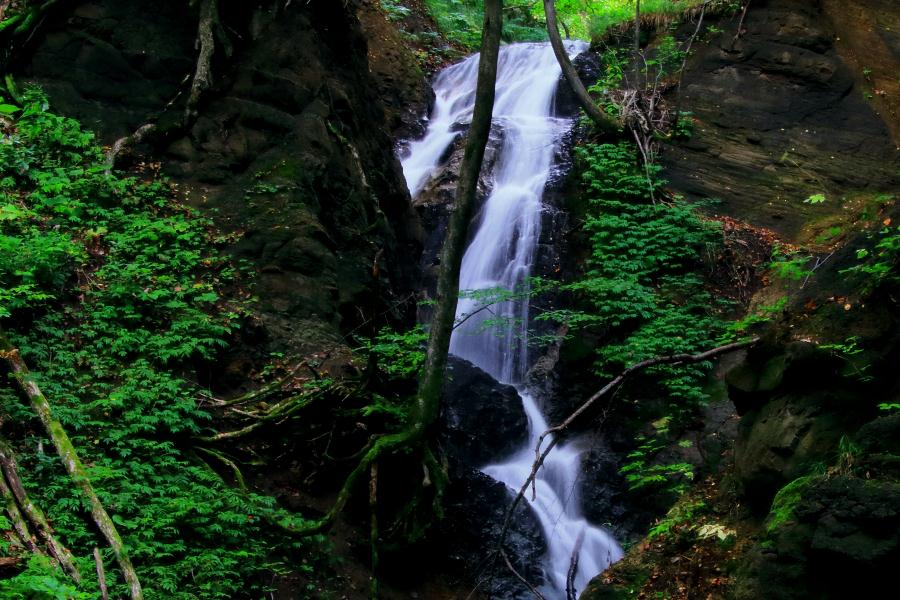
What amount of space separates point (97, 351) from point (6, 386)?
1.00 metres

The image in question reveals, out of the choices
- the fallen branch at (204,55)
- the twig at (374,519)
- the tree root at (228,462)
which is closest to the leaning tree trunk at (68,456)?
the tree root at (228,462)

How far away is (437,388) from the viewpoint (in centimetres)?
684

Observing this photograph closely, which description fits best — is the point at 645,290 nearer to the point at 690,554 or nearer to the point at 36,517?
the point at 690,554

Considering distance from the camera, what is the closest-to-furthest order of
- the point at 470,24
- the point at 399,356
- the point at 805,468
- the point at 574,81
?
1. the point at 805,468
2. the point at 399,356
3. the point at 574,81
4. the point at 470,24

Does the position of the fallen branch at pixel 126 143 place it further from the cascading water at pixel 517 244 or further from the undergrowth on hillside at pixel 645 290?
the undergrowth on hillside at pixel 645 290

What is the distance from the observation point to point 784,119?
40.2ft

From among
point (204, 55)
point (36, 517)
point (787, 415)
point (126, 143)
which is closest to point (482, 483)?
point (787, 415)

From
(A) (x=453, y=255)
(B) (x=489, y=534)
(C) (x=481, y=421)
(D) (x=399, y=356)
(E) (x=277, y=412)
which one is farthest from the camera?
(C) (x=481, y=421)

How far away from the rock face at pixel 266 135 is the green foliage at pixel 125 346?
0.57 meters

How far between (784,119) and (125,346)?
1174cm

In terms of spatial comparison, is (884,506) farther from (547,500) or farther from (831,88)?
(831,88)

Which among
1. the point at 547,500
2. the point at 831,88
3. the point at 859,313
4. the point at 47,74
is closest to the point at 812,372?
the point at 859,313

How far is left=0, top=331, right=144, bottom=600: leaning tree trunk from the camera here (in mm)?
4188

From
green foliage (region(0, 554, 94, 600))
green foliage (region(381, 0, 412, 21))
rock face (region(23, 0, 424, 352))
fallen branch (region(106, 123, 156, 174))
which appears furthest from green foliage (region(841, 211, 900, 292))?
green foliage (region(381, 0, 412, 21))
